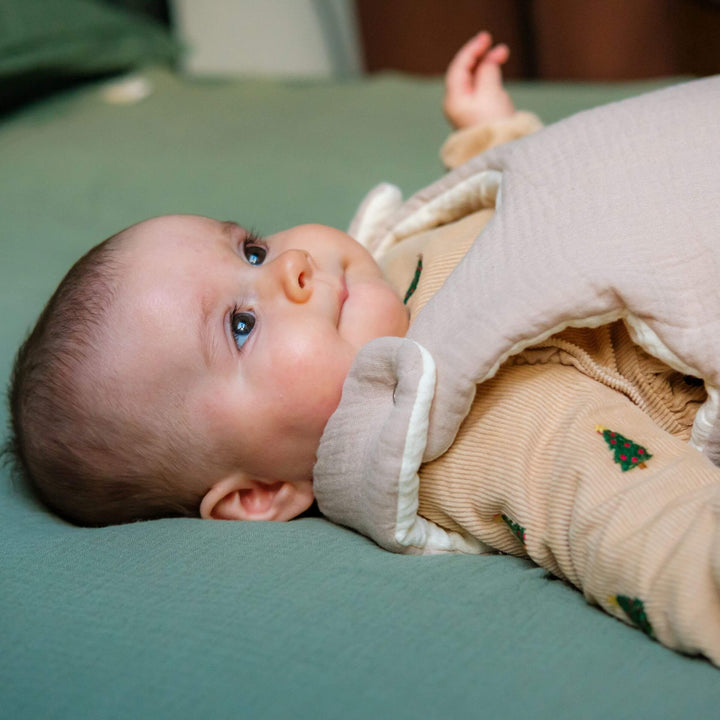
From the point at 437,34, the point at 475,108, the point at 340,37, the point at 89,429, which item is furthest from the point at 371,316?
the point at 340,37

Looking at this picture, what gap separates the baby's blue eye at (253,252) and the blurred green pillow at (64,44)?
117 centimetres

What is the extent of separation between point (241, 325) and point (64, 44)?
4.51 feet

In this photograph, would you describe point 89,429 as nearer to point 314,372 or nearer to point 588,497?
point 314,372

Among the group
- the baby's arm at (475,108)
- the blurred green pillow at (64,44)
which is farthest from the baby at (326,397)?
the blurred green pillow at (64,44)

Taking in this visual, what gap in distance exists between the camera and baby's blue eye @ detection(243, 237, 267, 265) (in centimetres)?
92

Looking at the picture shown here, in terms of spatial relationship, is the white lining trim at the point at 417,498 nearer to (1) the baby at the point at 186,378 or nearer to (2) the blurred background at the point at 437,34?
(1) the baby at the point at 186,378

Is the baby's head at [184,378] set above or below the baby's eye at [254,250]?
below

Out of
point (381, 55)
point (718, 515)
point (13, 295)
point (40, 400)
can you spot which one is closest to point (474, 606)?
point (718, 515)

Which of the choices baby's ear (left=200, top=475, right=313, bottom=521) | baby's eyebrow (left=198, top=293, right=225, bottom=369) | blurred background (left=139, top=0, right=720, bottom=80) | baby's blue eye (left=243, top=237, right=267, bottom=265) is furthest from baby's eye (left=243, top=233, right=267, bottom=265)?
blurred background (left=139, top=0, right=720, bottom=80)

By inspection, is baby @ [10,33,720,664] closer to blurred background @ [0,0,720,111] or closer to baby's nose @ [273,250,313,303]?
baby's nose @ [273,250,313,303]

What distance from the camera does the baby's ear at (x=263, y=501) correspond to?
2.86ft

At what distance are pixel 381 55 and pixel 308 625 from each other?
2.23m

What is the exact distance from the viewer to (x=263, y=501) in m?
0.88

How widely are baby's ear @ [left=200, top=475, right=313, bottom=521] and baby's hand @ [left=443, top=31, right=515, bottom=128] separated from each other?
2.13ft
